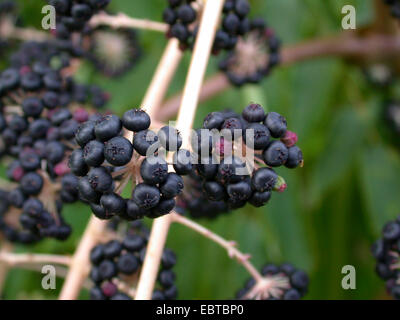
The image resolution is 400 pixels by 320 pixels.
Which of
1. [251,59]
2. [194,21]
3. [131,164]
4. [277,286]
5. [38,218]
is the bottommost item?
[277,286]

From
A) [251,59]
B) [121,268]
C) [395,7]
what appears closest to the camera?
[121,268]

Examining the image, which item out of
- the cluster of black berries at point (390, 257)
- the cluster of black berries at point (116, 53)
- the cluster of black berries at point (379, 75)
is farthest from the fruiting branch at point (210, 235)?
the cluster of black berries at point (379, 75)

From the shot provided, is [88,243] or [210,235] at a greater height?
[210,235]

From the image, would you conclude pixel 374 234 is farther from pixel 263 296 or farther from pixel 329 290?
pixel 263 296

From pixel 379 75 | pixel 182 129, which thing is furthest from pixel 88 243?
pixel 379 75

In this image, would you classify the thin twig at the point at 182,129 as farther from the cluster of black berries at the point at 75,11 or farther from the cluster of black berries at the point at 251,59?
the cluster of black berries at the point at 251,59

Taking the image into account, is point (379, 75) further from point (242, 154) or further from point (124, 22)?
point (242, 154)
